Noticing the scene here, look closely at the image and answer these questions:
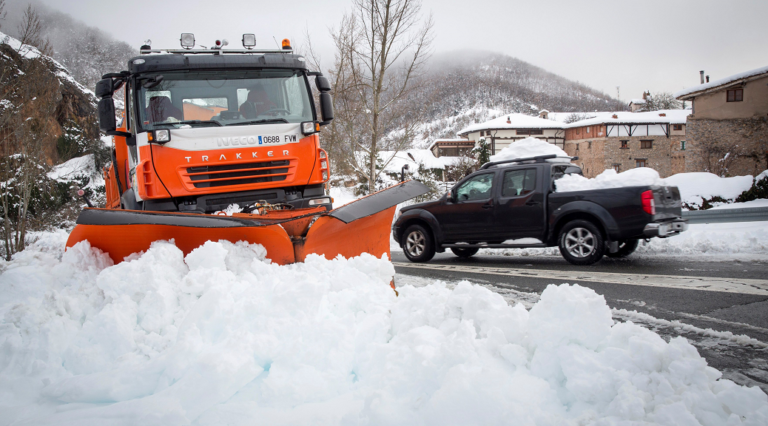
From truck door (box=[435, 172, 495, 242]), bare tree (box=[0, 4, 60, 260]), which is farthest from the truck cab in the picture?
bare tree (box=[0, 4, 60, 260])

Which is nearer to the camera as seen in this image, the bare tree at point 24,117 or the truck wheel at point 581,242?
the truck wheel at point 581,242

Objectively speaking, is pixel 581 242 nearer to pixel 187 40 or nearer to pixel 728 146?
pixel 187 40

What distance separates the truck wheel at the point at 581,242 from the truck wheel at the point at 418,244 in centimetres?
257

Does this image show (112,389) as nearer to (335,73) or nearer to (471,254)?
(471,254)

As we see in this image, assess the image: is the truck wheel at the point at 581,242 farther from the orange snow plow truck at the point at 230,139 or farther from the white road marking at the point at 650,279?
the orange snow plow truck at the point at 230,139

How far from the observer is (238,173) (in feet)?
16.8

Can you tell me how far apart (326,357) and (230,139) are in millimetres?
3336

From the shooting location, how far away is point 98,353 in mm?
2656

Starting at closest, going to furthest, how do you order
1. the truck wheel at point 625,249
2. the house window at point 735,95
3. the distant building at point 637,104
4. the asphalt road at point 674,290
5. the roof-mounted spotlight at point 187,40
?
the asphalt road at point 674,290 < the roof-mounted spotlight at point 187,40 < the truck wheel at point 625,249 < the house window at point 735,95 < the distant building at point 637,104

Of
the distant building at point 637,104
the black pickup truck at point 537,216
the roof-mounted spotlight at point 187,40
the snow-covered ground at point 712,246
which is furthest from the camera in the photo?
the distant building at point 637,104

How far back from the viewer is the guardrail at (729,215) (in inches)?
423

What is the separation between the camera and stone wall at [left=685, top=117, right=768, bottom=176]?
26.4 meters

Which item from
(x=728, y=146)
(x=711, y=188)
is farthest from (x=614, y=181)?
(x=728, y=146)

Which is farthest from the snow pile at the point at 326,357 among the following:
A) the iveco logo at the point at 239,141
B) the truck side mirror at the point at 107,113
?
the truck side mirror at the point at 107,113
